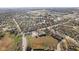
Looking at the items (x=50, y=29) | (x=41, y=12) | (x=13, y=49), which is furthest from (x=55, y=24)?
(x=13, y=49)

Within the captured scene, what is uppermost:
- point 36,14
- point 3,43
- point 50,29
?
point 36,14
